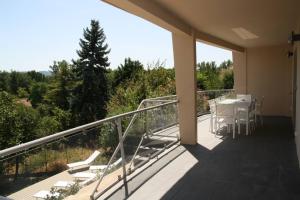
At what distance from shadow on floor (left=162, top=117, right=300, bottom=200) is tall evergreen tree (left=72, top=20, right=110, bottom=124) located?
23156mm

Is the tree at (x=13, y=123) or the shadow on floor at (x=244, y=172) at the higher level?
the shadow on floor at (x=244, y=172)

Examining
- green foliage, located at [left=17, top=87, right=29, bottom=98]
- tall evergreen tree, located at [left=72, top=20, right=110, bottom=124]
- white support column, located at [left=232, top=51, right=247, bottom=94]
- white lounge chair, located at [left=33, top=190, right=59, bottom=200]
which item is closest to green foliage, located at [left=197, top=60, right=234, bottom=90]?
white support column, located at [left=232, top=51, right=247, bottom=94]

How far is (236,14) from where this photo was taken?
4.54 meters

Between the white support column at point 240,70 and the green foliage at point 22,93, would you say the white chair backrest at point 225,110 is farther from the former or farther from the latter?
the green foliage at point 22,93

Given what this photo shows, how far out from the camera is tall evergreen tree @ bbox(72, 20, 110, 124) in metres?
28.3

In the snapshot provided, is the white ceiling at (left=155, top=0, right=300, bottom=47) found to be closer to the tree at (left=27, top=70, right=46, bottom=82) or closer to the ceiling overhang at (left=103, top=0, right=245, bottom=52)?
the ceiling overhang at (left=103, top=0, right=245, bottom=52)

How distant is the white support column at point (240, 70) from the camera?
10266mm

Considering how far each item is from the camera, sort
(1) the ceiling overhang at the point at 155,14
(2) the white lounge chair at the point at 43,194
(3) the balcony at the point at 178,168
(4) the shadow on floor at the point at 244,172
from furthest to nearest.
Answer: (4) the shadow on floor at the point at 244,172, (1) the ceiling overhang at the point at 155,14, (3) the balcony at the point at 178,168, (2) the white lounge chair at the point at 43,194

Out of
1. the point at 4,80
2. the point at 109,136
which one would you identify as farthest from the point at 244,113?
the point at 4,80

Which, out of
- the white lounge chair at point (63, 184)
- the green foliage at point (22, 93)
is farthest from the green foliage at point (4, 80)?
the white lounge chair at point (63, 184)

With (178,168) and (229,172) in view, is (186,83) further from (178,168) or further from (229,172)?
(229,172)

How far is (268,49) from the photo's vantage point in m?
9.78

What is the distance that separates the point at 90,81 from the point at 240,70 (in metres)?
20.6

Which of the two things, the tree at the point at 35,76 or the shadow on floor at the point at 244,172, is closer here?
the shadow on floor at the point at 244,172
